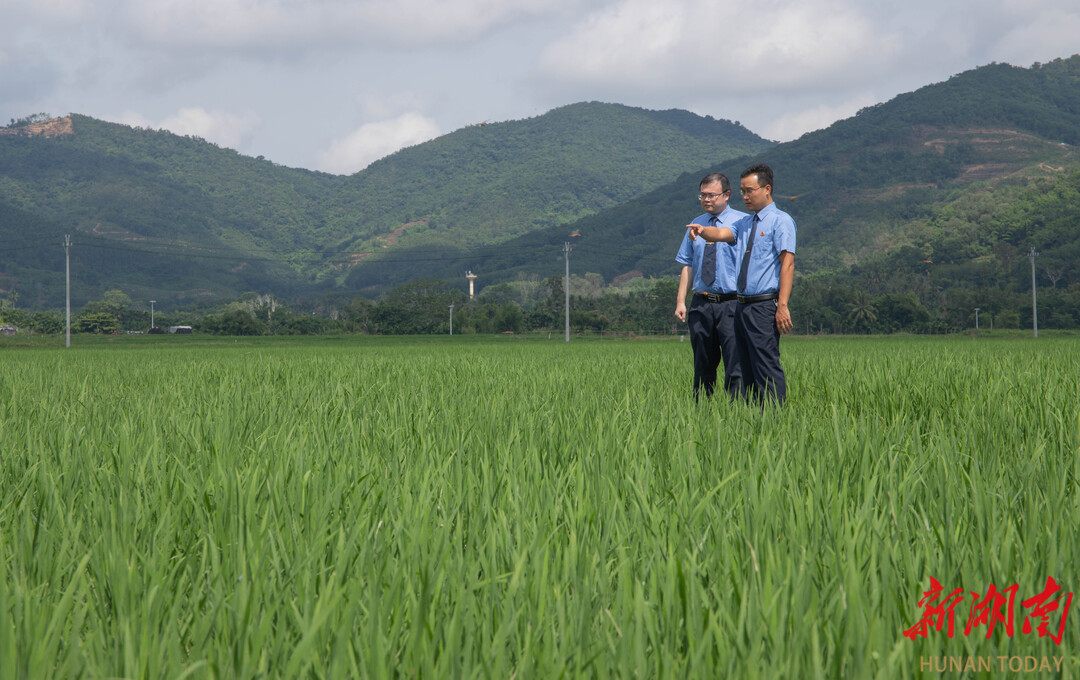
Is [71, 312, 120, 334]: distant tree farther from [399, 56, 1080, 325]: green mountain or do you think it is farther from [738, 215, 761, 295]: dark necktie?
[738, 215, 761, 295]: dark necktie

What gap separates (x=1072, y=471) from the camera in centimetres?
250

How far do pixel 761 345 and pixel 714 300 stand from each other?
530 mm

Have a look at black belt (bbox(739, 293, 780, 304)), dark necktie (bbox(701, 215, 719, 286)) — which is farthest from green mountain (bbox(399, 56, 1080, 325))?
black belt (bbox(739, 293, 780, 304))

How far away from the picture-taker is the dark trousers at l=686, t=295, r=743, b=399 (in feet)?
16.3

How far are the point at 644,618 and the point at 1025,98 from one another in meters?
220

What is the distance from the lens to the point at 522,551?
146 centimetres

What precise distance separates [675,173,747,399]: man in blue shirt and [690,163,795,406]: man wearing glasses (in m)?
0.14

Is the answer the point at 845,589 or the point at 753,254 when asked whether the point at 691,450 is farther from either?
the point at 753,254

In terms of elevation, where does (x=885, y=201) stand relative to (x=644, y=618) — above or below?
above

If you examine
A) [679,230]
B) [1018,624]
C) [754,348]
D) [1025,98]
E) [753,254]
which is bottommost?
[1018,624]

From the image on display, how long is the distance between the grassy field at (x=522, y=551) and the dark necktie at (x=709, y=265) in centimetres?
178

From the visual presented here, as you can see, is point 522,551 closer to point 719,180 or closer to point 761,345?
point 761,345

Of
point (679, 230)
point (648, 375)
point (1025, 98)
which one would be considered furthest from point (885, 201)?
point (648, 375)

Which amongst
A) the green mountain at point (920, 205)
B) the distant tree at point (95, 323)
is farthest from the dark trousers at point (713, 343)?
the distant tree at point (95, 323)
